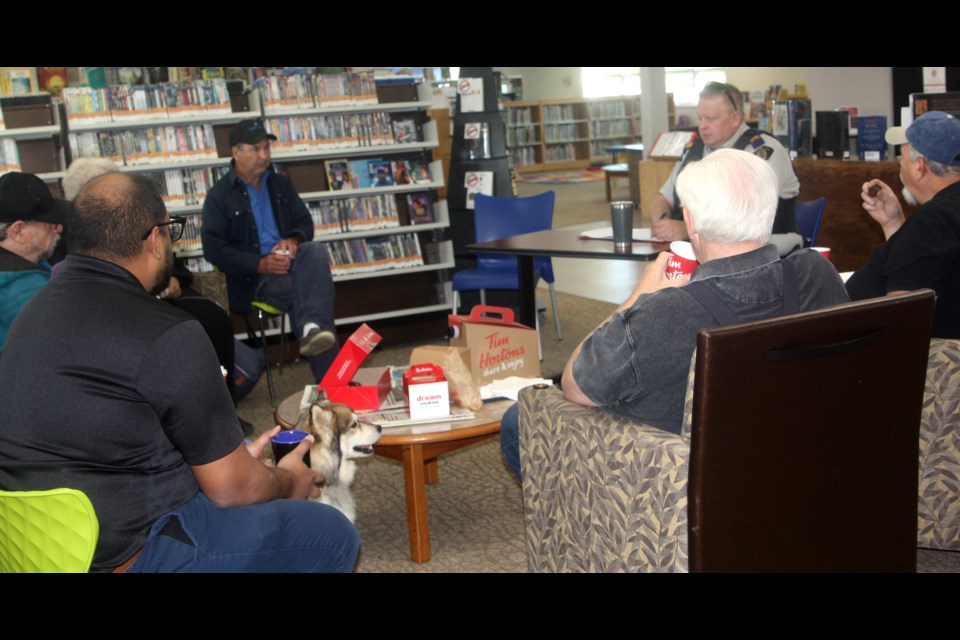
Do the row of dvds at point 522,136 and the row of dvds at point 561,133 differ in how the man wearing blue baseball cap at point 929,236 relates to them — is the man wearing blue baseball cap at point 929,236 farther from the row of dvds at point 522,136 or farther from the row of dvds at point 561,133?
the row of dvds at point 561,133

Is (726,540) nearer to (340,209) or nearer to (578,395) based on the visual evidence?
(578,395)

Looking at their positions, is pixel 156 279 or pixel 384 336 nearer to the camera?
Result: pixel 156 279

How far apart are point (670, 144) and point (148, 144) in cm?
497

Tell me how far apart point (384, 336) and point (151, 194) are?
13.6ft

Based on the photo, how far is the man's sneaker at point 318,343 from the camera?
4.41 metres

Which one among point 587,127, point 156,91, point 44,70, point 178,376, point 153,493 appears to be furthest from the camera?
point 587,127

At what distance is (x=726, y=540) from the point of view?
178 cm

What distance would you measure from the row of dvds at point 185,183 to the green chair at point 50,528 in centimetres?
408

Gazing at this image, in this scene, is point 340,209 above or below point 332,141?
below

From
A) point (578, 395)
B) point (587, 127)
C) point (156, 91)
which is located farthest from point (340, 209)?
point (587, 127)

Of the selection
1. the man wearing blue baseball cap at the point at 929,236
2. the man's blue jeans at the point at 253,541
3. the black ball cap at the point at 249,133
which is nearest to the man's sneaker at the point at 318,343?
the black ball cap at the point at 249,133

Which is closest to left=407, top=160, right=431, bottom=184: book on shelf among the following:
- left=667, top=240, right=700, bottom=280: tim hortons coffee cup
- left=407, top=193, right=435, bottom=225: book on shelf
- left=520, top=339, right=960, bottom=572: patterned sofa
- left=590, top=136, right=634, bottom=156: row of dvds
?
left=407, top=193, right=435, bottom=225: book on shelf

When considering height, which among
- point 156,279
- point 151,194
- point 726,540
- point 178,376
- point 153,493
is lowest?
point 726,540

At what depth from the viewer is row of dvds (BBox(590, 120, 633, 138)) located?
18.8m
